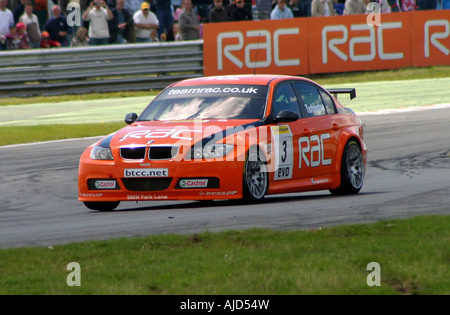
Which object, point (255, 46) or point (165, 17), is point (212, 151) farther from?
point (165, 17)

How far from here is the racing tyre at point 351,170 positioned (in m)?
10.7

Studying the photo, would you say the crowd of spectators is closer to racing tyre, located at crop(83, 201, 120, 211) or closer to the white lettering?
the white lettering

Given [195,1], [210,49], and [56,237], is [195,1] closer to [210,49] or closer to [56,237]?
[210,49]

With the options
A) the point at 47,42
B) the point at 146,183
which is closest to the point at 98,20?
the point at 47,42

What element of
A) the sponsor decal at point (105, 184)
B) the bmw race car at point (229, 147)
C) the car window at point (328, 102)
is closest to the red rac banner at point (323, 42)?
the car window at point (328, 102)

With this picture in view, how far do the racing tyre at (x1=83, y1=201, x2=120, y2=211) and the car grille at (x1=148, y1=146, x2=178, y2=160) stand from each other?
0.96 metres

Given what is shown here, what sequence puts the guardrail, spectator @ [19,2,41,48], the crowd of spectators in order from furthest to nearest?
1. the crowd of spectators
2. spectator @ [19,2,41,48]
3. the guardrail

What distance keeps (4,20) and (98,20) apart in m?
2.29

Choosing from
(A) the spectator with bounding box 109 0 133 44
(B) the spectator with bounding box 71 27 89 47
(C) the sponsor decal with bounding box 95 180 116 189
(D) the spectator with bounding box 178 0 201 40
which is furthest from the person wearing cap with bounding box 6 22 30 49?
(C) the sponsor decal with bounding box 95 180 116 189

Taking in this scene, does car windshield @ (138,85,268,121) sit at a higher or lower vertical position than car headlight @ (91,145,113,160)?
higher

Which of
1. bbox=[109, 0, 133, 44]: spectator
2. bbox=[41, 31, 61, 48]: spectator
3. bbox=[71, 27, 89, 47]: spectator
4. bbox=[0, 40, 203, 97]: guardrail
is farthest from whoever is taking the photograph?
bbox=[109, 0, 133, 44]: spectator

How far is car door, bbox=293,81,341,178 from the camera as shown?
10.1 meters

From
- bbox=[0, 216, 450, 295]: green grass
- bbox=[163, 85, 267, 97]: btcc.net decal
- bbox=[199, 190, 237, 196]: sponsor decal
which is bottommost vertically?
bbox=[199, 190, 237, 196]: sponsor decal

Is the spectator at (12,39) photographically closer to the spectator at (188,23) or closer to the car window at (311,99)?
the spectator at (188,23)
